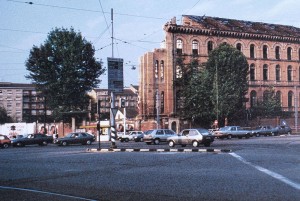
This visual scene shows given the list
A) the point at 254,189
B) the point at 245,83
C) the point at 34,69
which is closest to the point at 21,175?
the point at 254,189

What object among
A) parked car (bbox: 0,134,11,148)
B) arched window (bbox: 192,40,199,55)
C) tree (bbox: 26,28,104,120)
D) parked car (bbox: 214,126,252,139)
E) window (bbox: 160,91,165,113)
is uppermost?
arched window (bbox: 192,40,199,55)

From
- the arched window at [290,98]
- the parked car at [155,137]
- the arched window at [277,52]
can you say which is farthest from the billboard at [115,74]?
the arched window at [290,98]

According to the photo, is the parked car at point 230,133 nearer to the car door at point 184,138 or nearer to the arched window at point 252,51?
the car door at point 184,138

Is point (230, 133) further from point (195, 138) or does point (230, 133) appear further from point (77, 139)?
point (195, 138)

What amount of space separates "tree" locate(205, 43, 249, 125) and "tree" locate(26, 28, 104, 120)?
16.4 m

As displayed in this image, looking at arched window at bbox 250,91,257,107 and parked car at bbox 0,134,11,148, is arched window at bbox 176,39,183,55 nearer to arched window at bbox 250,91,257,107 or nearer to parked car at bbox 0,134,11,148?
arched window at bbox 250,91,257,107

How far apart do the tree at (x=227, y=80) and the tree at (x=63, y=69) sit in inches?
645

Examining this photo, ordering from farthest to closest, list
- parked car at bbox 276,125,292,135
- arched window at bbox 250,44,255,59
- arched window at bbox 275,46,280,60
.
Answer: arched window at bbox 275,46,280,60 → arched window at bbox 250,44,255,59 → parked car at bbox 276,125,292,135

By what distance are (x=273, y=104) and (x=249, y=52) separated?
10253 millimetres

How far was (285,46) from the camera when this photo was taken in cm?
6612

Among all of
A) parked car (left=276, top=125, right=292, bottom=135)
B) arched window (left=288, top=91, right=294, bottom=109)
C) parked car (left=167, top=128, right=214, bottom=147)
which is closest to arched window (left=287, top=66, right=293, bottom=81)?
arched window (left=288, top=91, right=294, bottom=109)

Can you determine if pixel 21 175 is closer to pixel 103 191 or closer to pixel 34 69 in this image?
pixel 103 191

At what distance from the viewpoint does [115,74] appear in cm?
2662

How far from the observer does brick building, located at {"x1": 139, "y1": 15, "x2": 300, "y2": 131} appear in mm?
58250
